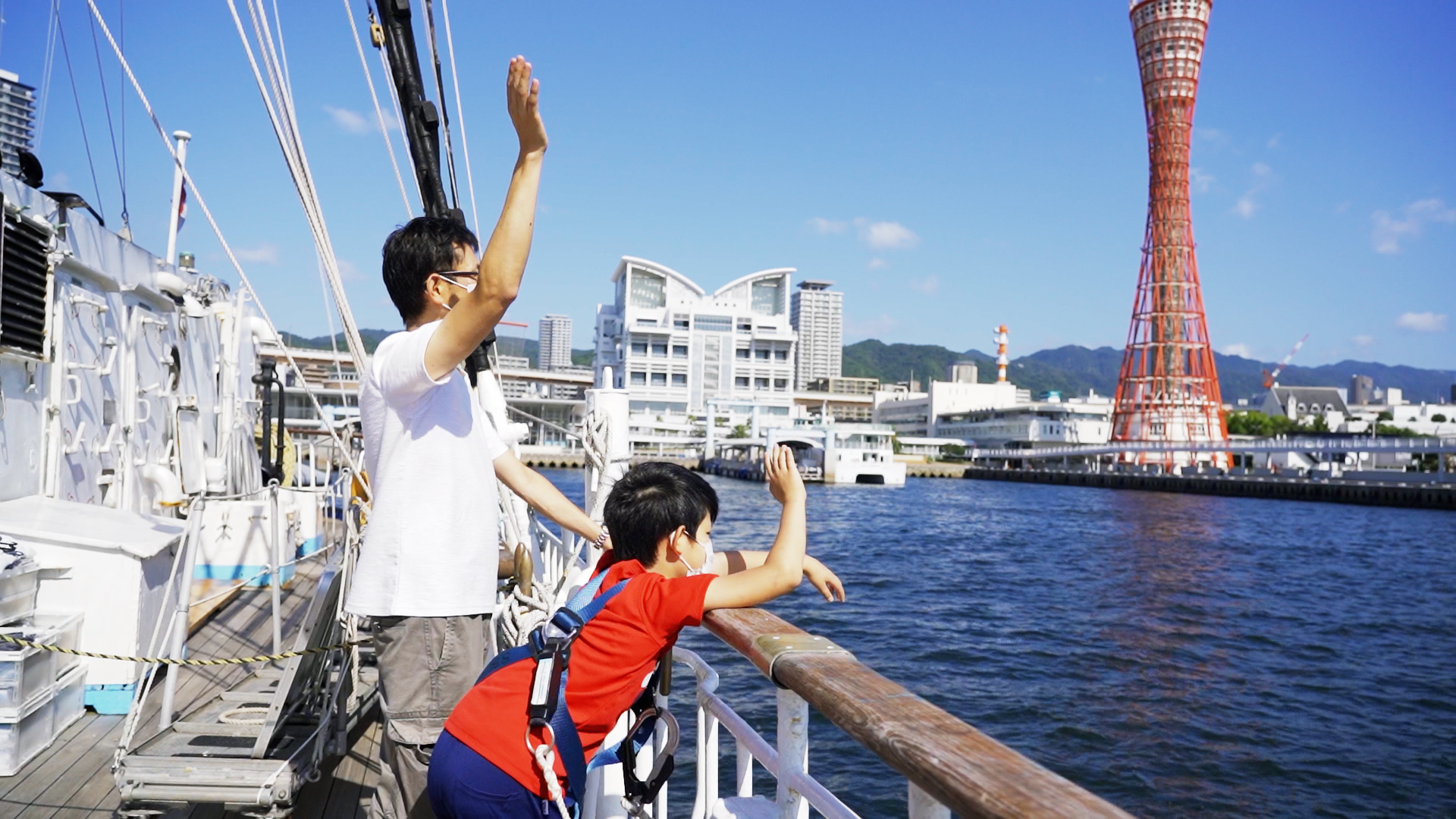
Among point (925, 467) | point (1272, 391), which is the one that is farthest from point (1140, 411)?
point (1272, 391)

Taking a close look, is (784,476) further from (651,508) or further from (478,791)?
(478,791)

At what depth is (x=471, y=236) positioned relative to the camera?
1855 mm

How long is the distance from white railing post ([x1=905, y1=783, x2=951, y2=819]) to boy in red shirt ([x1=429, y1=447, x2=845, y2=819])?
50 centimetres

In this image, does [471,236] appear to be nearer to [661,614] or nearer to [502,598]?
[661,614]

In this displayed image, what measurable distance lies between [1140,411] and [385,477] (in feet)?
201

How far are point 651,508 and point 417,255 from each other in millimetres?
665

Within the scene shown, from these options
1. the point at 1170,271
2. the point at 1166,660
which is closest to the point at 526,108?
the point at 1166,660

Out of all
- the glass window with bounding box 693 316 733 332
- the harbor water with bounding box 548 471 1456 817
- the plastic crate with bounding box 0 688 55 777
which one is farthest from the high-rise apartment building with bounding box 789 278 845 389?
the plastic crate with bounding box 0 688 55 777

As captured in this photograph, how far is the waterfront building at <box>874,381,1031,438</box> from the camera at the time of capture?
8819cm

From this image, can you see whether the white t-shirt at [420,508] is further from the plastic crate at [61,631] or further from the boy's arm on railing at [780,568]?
the plastic crate at [61,631]

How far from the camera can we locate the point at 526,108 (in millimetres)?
1530

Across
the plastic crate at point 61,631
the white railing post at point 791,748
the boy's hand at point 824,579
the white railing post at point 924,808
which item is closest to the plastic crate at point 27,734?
the plastic crate at point 61,631

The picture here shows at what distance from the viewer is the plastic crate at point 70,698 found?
3.54 meters

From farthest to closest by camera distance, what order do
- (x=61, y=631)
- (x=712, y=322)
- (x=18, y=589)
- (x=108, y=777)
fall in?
(x=712, y=322) → (x=61, y=631) → (x=18, y=589) → (x=108, y=777)
